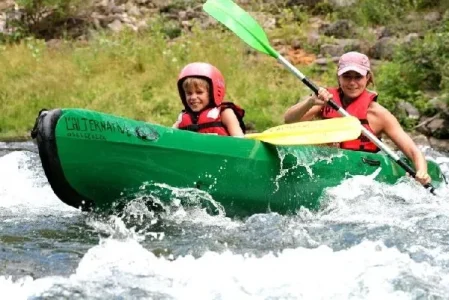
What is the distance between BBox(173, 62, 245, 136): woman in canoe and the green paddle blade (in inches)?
33.0

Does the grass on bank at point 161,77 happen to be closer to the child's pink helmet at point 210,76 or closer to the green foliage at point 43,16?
the green foliage at point 43,16

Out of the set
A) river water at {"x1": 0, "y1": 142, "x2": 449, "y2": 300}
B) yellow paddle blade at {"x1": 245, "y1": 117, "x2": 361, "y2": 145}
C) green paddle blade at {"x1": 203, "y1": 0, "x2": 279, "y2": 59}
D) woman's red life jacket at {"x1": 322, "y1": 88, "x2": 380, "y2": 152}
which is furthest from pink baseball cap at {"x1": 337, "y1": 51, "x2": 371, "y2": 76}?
river water at {"x1": 0, "y1": 142, "x2": 449, "y2": 300}

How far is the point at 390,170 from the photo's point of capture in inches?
207

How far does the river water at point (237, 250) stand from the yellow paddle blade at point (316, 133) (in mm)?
365

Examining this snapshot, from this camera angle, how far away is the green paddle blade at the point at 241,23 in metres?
5.73

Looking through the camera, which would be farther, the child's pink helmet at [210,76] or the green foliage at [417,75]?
the green foliage at [417,75]

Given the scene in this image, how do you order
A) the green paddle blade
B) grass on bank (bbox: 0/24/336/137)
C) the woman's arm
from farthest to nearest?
1. grass on bank (bbox: 0/24/336/137)
2. the green paddle blade
3. the woman's arm

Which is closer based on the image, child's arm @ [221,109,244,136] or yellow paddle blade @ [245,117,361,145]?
yellow paddle blade @ [245,117,361,145]

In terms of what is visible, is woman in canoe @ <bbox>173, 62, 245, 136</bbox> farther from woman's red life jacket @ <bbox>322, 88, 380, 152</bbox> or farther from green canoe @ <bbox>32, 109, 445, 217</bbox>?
woman's red life jacket @ <bbox>322, 88, 380, 152</bbox>

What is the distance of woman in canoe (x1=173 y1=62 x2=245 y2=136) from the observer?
492cm

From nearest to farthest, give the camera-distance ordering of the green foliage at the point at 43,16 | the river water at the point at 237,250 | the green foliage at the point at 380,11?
the river water at the point at 237,250 < the green foliage at the point at 380,11 < the green foliage at the point at 43,16

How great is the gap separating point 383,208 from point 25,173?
291 cm

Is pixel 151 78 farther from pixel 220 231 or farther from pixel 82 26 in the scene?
pixel 220 231

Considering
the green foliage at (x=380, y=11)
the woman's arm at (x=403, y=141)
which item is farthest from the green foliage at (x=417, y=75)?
the woman's arm at (x=403, y=141)
